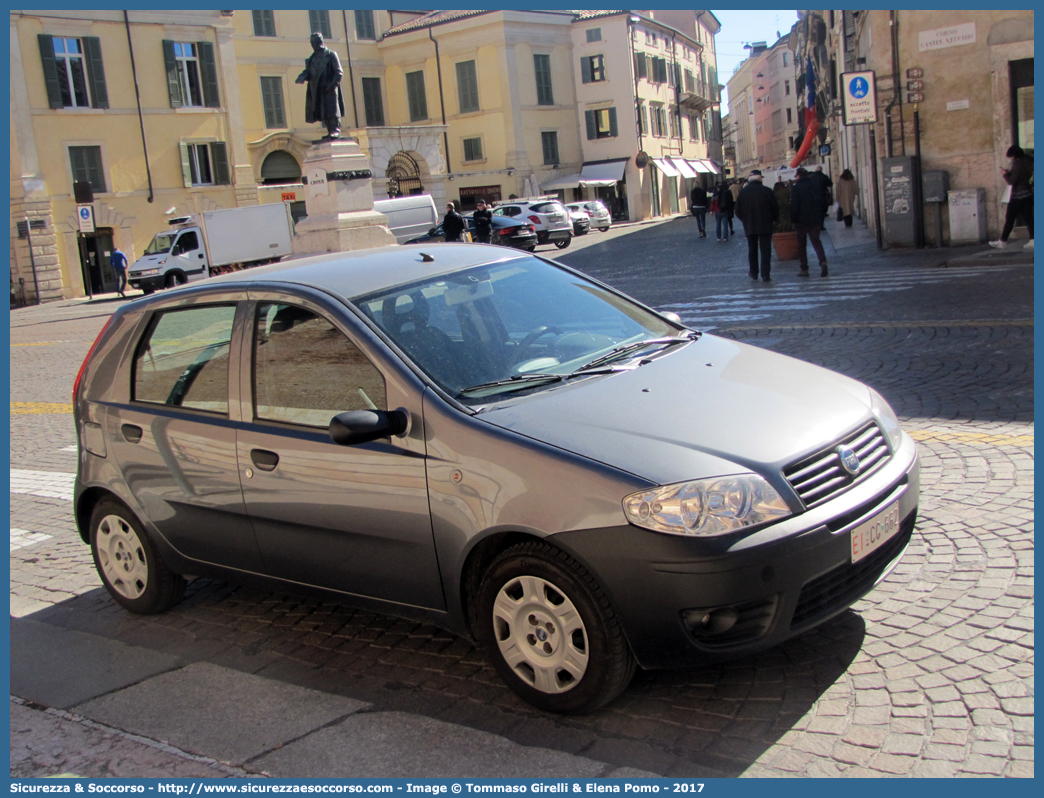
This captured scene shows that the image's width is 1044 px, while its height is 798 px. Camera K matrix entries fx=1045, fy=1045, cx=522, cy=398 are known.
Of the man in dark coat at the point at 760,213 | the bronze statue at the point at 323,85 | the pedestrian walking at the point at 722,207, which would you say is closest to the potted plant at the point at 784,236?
the man in dark coat at the point at 760,213

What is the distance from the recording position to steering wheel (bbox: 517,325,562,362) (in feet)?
13.7

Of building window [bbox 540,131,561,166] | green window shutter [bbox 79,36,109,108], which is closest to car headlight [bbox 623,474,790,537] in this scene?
green window shutter [bbox 79,36,109,108]

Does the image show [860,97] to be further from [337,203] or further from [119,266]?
[119,266]

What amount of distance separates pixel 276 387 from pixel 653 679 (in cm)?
188

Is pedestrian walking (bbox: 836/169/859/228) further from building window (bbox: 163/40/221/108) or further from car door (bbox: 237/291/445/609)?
building window (bbox: 163/40/221/108)

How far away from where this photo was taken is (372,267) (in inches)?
177

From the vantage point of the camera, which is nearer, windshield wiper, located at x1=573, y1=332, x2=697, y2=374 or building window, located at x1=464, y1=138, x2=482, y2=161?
windshield wiper, located at x1=573, y1=332, x2=697, y2=374

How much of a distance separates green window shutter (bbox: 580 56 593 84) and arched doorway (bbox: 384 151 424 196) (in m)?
13.8

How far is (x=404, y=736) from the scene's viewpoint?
351 cm

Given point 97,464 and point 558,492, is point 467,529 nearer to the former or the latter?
point 558,492

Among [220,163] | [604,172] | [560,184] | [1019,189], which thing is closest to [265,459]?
[1019,189]

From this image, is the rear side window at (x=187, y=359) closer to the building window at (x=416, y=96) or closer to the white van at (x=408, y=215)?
the white van at (x=408, y=215)

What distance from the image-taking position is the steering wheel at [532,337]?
13.7ft

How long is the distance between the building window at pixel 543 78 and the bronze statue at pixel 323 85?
115ft
